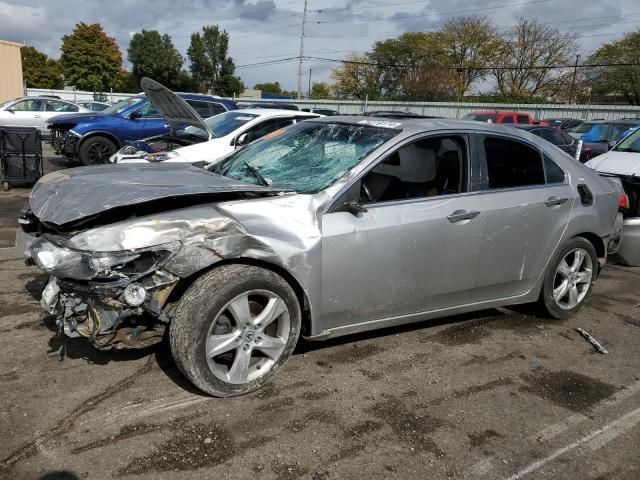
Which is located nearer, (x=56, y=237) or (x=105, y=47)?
(x=56, y=237)

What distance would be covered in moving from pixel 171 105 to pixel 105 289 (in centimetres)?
546

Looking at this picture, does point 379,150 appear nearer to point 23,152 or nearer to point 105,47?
point 23,152

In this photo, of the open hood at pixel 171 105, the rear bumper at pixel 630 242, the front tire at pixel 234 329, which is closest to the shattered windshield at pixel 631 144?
the rear bumper at pixel 630 242

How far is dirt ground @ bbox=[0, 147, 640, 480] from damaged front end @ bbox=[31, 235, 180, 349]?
0.48 meters

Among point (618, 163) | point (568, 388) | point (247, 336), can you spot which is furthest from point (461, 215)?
point (618, 163)

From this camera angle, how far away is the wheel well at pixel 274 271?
317 centimetres

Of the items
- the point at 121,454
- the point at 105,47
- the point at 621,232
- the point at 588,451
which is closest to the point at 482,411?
the point at 588,451

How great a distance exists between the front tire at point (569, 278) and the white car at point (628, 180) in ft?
4.06

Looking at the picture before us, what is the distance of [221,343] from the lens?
3100 millimetres

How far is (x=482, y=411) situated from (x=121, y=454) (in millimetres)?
2029

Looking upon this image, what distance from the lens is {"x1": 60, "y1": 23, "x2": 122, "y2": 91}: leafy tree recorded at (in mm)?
61938

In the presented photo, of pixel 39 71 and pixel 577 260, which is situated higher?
pixel 39 71

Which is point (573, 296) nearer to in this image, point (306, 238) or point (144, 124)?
point (306, 238)

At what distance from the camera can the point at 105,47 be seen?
6456 centimetres
